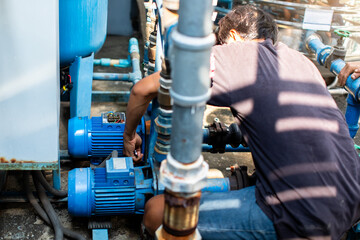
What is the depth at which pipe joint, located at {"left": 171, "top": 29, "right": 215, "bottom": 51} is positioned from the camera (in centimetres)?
86

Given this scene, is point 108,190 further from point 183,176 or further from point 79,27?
point 79,27

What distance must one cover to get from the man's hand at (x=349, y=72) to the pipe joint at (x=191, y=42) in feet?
4.99

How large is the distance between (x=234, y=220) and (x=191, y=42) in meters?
0.93

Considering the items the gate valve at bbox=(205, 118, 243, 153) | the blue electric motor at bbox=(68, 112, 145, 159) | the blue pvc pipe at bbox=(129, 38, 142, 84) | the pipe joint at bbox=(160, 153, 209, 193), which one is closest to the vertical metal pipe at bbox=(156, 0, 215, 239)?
the pipe joint at bbox=(160, 153, 209, 193)

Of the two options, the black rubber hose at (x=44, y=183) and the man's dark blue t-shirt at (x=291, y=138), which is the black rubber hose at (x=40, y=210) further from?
the man's dark blue t-shirt at (x=291, y=138)

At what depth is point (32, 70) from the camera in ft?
6.04

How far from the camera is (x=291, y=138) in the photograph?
1505 millimetres

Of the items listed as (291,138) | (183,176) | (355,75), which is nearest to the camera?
(183,176)

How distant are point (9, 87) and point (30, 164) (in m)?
0.41

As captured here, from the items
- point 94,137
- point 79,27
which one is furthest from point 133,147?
point 79,27

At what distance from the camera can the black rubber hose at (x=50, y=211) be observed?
208 centimetres

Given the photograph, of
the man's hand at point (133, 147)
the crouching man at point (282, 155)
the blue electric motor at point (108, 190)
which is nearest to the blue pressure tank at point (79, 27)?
the man's hand at point (133, 147)

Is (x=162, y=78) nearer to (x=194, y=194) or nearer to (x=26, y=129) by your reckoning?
(x=194, y=194)

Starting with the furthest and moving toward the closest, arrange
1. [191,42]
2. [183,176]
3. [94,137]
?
[94,137], [183,176], [191,42]
